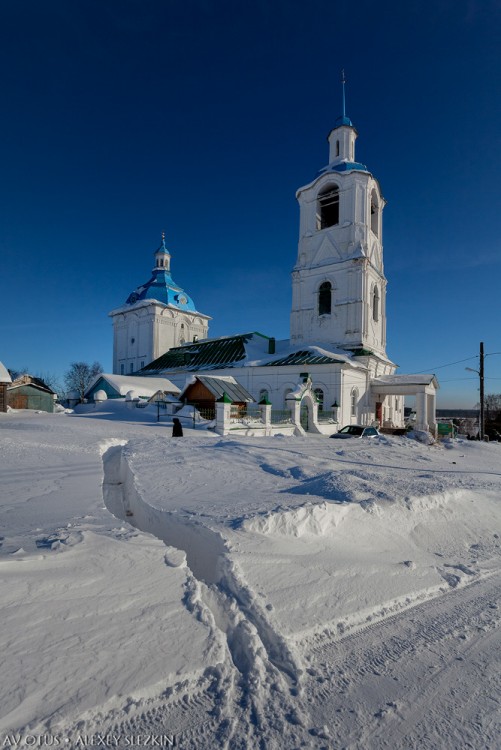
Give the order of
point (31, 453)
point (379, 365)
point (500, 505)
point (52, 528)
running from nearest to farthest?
point (52, 528) → point (500, 505) → point (31, 453) → point (379, 365)

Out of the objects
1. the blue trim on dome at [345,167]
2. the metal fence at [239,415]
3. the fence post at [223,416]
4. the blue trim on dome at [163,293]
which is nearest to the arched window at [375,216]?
the blue trim on dome at [345,167]

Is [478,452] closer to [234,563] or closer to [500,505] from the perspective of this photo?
[500,505]

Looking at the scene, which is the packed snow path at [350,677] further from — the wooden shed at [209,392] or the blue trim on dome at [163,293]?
the blue trim on dome at [163,293]

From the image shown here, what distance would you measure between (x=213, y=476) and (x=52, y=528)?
378 cm

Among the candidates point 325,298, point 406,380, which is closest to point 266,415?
point 406,380

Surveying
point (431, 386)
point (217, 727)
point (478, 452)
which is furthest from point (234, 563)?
point (431, 386)

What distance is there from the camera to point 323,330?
97.6ft

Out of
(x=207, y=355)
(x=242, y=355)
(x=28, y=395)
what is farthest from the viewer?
(x=207, y=355)

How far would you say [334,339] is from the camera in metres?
29.1

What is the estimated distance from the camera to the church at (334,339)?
81.8ft

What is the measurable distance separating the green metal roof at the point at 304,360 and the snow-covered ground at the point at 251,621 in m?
19.3

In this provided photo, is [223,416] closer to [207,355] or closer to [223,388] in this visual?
[223,388]

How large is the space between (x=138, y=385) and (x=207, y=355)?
742cm

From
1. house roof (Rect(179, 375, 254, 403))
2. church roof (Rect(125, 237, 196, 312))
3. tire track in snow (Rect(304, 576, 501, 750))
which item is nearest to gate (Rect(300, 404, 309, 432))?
house roof (Rect(179, 375, 254, 403))
